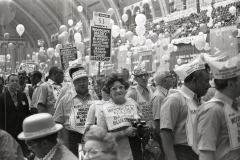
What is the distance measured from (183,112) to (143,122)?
1.47 feet

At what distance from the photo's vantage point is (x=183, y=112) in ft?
11.7

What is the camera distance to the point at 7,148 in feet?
11.2

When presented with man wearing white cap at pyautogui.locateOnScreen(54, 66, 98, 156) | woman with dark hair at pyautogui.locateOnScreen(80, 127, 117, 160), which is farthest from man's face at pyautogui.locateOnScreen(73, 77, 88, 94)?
woman with dark hair at pyautogui.locateOnScreen(80, 127, 117, 160)

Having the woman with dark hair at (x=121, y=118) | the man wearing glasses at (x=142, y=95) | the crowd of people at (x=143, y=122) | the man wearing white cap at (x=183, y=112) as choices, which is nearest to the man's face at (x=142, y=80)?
the man wearing glasses at (x=142, y=95)

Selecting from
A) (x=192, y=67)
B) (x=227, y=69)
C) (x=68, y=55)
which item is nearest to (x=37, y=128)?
(x=227, y=69)

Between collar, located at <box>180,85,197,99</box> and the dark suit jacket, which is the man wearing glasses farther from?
collar, located at <box>180,85,197,99</box>

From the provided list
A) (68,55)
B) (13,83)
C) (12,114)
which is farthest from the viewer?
(68,55)

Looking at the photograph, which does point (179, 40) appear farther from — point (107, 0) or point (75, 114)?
point (75, 114)

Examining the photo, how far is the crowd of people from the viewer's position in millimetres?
2379

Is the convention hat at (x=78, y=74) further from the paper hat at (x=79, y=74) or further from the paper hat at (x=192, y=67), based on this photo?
the paper hat at (x=192, y=67)

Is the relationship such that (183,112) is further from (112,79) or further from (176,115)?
(112,79)

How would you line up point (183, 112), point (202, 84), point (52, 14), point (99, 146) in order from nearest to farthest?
point (99, 146) < point (202, 84) < point (183, 112) < point (52, 14)

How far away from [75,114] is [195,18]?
17.3m

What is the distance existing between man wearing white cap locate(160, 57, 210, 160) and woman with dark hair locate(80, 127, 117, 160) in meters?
1.57
